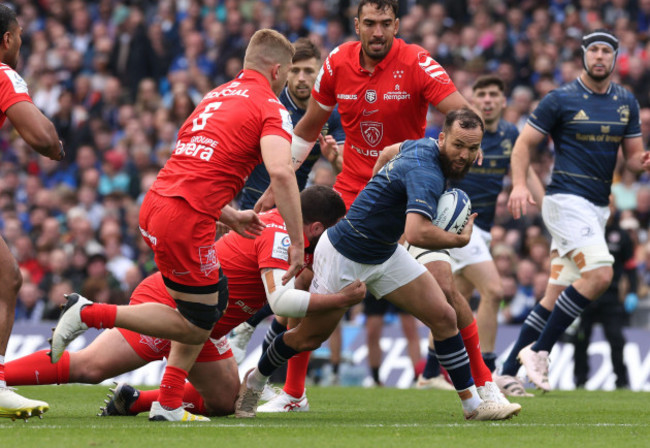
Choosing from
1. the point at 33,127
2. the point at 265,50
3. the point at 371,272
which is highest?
the point at 265,50

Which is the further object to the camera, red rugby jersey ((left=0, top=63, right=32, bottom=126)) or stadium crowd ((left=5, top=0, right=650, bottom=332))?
stadium crowd ((left=5, top=0, right=650, bottom=332))

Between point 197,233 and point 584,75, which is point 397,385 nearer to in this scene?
point 584,75

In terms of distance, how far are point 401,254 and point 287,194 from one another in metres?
1.12

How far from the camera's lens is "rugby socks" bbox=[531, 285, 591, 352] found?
10.2m

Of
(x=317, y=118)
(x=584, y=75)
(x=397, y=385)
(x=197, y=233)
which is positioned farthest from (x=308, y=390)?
(x=197, y=233)

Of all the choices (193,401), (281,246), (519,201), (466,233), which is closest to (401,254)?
(466,233)

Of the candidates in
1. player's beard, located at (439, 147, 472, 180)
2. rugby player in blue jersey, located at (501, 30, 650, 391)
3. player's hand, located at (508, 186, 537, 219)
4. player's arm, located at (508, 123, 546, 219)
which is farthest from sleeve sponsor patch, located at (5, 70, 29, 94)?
rugby player in blue jersey, located at (501, 30, 650, 391)

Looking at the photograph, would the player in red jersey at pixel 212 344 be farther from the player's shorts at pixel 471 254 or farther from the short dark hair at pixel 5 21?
the player's shorts at pixel 471 254

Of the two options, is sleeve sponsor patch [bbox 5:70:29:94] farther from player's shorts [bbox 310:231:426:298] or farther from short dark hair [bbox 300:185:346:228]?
player's shorts [bbox 310:231:426:298]

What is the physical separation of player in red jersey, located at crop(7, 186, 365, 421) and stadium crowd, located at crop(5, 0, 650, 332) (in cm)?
574

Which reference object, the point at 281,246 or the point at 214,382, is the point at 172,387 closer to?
the point at 214,382

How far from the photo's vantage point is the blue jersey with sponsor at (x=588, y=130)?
10.5 m

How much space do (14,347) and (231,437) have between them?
8.68 metres

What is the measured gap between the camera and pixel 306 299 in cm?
747
